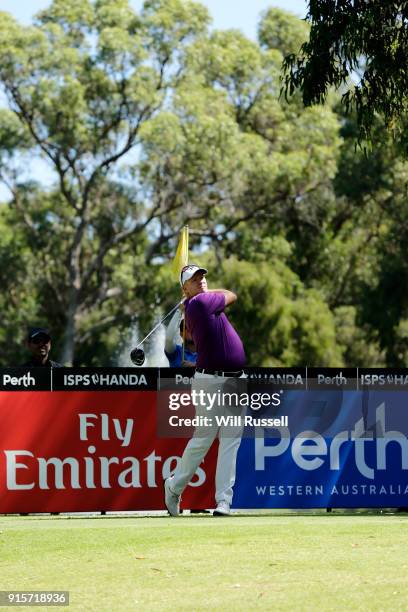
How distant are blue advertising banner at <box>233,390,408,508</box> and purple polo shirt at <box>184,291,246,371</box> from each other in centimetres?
129

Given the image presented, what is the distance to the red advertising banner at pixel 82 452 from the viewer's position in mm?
11695

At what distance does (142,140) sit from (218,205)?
4523mm

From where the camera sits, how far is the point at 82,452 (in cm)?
1174

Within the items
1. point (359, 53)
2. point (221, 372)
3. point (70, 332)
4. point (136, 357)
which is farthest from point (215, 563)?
point (70, 332)

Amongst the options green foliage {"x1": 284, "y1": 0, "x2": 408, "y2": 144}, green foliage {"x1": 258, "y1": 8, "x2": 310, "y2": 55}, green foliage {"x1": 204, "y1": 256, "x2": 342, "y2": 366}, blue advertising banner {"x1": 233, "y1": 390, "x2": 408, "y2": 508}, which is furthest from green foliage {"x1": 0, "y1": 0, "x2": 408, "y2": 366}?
blue advertising banner {"x1": 233, "y1": 390, "x2": 408, "y2": 508}

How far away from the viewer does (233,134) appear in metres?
49.9

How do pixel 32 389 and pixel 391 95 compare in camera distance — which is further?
pixel 391 95

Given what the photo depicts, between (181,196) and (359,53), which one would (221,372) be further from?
(181,196)

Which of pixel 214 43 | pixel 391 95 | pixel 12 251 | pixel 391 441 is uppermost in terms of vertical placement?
pixel 214 43

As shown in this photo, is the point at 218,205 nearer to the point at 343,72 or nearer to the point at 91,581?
the point at 343,72

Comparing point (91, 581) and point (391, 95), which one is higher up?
point (391, 95)

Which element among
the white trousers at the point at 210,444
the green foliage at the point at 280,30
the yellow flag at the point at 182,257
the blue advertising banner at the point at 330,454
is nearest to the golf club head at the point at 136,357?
the yellow flag at the point at 182,257

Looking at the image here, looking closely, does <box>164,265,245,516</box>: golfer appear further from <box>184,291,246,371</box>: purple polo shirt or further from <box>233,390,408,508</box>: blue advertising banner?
<box>233,390,408,508</box>: blue advertising banner

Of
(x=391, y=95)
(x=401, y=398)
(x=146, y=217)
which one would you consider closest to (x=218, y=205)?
(x=146, y=217)
